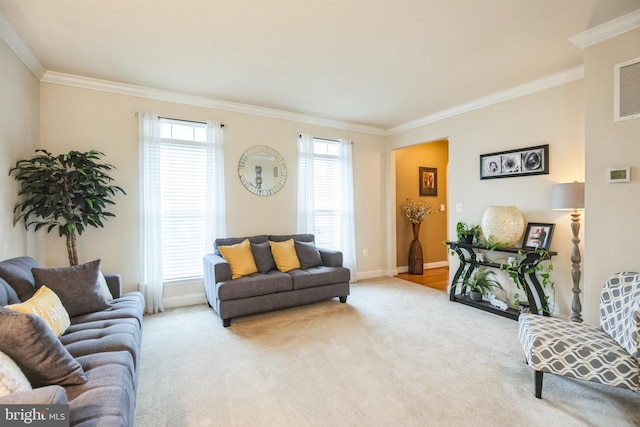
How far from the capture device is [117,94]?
11.8 feet

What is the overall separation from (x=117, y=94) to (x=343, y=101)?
2.85 meters

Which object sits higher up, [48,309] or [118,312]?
[48,309]

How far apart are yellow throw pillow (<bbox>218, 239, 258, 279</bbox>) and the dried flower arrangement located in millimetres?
3398

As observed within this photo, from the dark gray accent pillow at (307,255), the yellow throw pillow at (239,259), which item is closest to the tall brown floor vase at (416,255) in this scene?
the dark gray accent pillow at (307,255)

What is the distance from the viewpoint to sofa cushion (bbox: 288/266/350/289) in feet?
12.1

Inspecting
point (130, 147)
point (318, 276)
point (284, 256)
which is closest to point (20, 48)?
point (130, 147)

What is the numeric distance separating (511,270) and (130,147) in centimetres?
482

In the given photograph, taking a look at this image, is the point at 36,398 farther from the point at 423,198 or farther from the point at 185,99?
the point at 423,198

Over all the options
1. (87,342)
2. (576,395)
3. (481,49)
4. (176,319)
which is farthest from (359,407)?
(481,49)

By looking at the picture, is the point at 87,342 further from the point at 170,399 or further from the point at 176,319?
the point at 176,319

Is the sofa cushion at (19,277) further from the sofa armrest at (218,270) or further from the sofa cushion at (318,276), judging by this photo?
the sofa cushion at (318,276)

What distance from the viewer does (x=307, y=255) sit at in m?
4.13

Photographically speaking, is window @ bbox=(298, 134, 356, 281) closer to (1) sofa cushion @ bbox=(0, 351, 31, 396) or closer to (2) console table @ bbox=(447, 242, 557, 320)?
(2) console table @ bbox=(447, 242, 557, 320)

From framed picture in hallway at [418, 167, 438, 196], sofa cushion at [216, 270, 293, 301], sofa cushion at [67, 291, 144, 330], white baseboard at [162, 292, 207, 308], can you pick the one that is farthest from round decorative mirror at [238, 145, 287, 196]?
framed picture in hallway at [418, 167, 438, 196]
